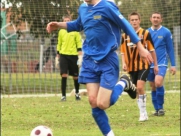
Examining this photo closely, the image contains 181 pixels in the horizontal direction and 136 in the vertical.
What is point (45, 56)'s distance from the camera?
20641 mm

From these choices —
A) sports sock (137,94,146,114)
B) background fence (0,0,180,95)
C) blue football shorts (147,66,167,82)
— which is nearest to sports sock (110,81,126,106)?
sports sock (137,94,146,114)

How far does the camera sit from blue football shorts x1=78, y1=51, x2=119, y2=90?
7613mm

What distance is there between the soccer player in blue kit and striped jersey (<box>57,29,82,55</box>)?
763 centimetres

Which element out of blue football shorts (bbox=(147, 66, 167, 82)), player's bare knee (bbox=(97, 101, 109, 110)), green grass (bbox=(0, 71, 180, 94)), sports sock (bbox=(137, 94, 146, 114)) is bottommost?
green grass (bbox=(0, 71, 180, 94))

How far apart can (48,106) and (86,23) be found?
638 centimetres

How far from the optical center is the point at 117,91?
7.84 meters

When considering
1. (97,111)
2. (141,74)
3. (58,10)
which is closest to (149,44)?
(141,74)

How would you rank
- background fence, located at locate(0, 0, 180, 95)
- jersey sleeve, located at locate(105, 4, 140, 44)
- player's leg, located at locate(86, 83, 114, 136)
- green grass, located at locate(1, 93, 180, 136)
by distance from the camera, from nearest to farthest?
jersey sleeve, located at locate(105, 4, 140, 44) < player's leg, located at locate(86, 83, 114, 136) < green grass, located at locate(1, 93, 180, 136) < background fence, located at locate(0, 0, 180, 95)

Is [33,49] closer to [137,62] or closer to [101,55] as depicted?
[137,62]

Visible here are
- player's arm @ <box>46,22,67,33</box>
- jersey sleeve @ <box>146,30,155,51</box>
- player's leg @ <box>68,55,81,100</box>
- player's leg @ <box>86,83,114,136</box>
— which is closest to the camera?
player's leg @ <box>86,83,114,136</box>

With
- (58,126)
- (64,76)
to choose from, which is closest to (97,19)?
(58,126)

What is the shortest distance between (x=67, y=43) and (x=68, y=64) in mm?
581

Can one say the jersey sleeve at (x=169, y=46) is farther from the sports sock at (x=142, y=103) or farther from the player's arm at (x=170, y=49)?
the sports sock at (x=142, y=103)

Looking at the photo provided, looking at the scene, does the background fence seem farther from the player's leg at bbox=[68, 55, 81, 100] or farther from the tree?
the player's leg at bbox=[68, 55, 81, 100]
